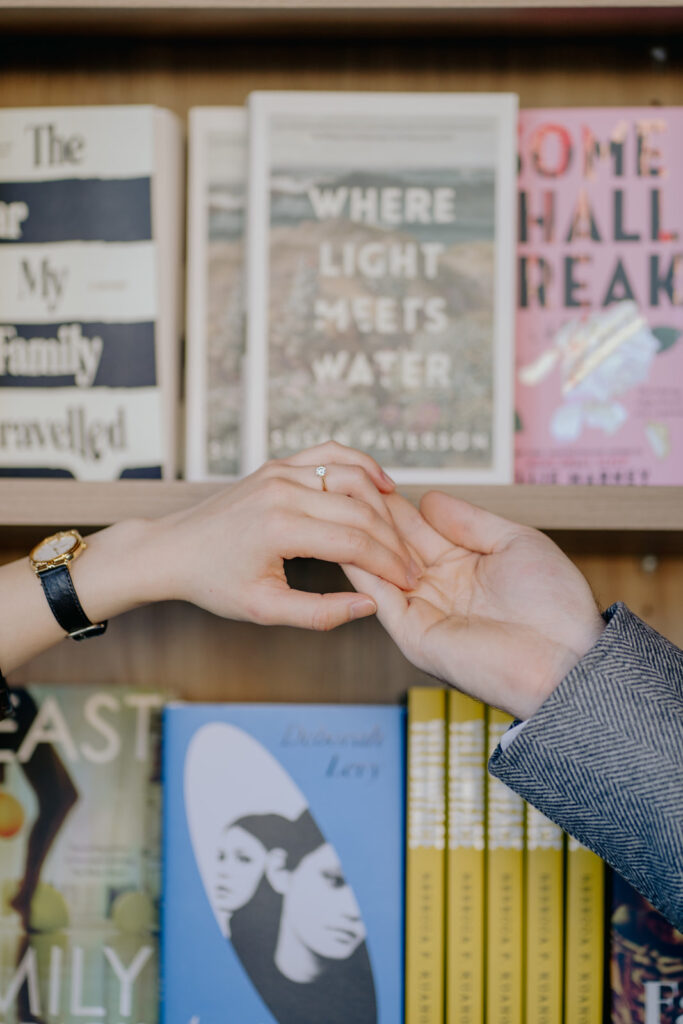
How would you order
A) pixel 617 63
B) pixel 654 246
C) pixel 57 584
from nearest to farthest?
pixel 57 584 → pixel 654 246 → pixel 617 63

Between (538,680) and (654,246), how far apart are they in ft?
1.52

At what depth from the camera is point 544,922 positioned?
2.56 ft

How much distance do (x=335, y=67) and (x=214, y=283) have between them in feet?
1.02

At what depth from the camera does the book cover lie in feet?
2.55

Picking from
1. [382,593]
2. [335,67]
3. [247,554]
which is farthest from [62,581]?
[335,67]

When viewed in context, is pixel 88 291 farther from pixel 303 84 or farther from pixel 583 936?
pixel 583 936

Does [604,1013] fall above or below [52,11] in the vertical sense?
below

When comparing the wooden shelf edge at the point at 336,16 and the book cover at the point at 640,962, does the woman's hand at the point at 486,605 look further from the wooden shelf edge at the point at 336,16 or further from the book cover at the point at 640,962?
the wooden shelf edge at the point at 336,16

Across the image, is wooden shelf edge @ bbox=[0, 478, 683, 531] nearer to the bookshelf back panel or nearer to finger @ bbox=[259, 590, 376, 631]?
finger @ bbox=[259, 590, 376, 631]

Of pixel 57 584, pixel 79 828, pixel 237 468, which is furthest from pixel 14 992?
pixel 237 468

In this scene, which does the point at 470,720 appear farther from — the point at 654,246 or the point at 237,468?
the point at 654,246

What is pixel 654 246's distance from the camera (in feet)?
2.76

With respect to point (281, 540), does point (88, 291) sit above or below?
above

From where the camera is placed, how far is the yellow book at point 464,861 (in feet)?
2.55
